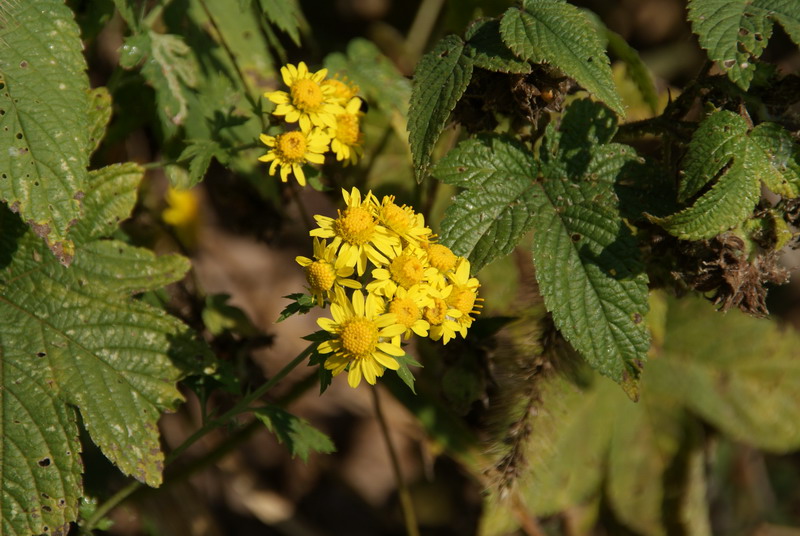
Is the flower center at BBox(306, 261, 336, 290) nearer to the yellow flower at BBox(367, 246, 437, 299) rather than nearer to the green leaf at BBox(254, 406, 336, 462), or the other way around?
the yellow flower at BBox(367, 246, 437, 299)

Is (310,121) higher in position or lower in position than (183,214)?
higher

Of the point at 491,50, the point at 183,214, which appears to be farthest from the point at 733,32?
the point at 183,214

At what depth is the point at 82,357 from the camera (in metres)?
1.73

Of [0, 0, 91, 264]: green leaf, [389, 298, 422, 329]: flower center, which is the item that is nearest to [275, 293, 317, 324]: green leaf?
[389, 298, 422, 329]: flower center

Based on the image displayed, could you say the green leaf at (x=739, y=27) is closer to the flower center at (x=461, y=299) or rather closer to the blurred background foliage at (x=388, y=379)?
the blurred background foliage at (x=388, y=379)

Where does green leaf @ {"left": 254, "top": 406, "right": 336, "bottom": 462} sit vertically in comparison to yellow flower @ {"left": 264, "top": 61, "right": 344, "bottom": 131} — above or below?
below

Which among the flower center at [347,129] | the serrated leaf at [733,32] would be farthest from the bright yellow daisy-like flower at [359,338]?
the serrated leaf at [733,32]

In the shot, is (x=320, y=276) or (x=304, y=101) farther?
(x=304, y=101)

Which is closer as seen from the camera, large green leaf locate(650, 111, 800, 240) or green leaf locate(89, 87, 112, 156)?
large green leaf locate(650, 111, 800, 240)

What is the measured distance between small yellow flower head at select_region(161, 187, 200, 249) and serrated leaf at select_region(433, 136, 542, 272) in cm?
136

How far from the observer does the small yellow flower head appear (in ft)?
9.10

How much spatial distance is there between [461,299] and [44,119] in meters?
0.98

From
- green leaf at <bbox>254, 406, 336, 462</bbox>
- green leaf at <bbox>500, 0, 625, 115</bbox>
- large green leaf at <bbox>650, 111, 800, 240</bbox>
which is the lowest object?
green leaf at <bbox>254, 406, 336, 462</bbox>

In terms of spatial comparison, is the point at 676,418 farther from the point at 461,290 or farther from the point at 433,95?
the point at 433,95
